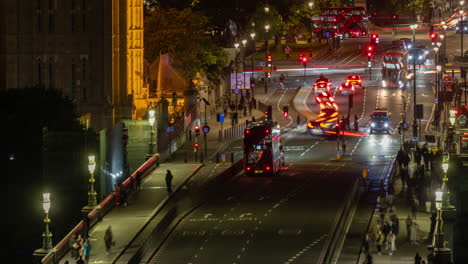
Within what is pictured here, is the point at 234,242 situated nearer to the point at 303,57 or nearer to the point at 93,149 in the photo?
the point at 93,149

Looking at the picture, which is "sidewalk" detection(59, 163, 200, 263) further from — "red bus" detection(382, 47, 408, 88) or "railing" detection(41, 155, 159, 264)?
"red bus" detection(382, 47, 408, 88)

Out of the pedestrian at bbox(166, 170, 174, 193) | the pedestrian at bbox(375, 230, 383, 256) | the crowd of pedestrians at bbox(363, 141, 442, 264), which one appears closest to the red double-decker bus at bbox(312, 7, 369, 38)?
the crowd of pedestrians at bbox(363, 141, 442, 264)

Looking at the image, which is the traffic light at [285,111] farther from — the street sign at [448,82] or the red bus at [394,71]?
the red bus at [394,71]

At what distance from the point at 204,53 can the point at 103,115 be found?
3167cm

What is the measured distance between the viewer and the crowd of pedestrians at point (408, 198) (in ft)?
262

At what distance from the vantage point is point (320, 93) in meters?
133

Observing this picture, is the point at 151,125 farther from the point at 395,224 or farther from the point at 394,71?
the point at 394,71

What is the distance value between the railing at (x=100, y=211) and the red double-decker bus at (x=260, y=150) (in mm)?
6465

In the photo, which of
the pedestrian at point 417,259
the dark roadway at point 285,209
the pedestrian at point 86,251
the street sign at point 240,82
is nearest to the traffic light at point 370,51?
the street sign at point 240,82

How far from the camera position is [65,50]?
114m

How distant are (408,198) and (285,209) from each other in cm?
794

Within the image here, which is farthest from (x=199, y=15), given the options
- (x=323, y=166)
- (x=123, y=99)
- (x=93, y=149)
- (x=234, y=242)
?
(x=234, y=242)

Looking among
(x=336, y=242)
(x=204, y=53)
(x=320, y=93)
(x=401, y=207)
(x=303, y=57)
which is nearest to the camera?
(x=336, y=242)

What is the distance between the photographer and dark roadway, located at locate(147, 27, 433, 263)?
258ft
